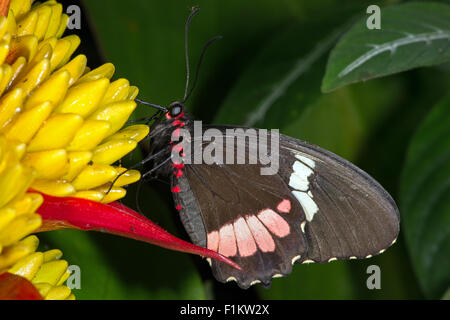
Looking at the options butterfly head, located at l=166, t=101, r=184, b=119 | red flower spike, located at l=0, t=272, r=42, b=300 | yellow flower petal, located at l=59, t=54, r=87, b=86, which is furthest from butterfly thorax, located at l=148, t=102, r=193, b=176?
red flower spike, located at l=0, t=272, r=42, b=300

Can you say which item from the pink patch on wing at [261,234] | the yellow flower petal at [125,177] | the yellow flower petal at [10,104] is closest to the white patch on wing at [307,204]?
the pink patch on wing at [261,234]

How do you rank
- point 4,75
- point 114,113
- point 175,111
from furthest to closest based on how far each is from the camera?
point 175,111 → point 114,113 → point 4,75

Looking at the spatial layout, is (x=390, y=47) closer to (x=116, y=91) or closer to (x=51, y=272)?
(x=116, y=91)

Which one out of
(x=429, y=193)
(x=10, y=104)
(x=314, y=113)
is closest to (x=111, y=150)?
(x=10, y=104)

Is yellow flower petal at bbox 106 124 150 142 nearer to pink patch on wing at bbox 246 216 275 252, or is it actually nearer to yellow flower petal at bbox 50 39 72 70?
yellow flower petal at bbox 50 39 72 70

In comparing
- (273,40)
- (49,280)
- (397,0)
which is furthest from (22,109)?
(397,0)

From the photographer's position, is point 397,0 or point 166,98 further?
point 397,0
